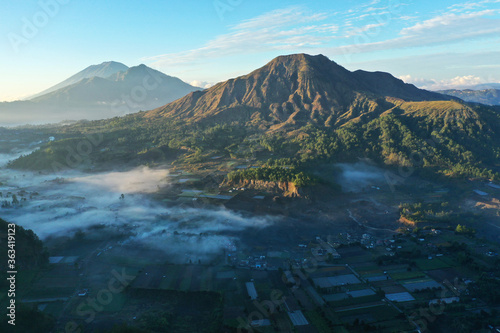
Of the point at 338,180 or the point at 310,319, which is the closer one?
the point at 310,319

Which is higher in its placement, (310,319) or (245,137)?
(245,137)

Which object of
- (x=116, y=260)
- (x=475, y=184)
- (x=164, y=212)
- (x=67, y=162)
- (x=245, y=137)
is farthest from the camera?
(x=245, y=137)

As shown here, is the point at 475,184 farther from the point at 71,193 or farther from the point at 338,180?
the point at 71,193

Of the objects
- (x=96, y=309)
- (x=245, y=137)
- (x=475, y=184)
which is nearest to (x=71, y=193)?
(x=96, y=309)

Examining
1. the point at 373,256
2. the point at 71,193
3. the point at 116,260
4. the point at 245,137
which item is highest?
the point at 245,137

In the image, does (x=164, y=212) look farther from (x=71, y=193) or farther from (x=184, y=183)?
(x=71, y=193)

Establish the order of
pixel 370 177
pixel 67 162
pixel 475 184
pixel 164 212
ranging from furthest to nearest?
pixel 67 162
pixel 370 177
pixel 475 184
pixel 164 212

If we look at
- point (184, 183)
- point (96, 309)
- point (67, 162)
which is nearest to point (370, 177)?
point (184, 183)
